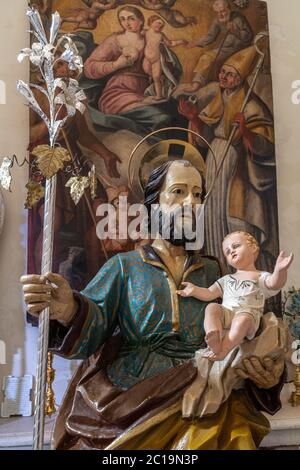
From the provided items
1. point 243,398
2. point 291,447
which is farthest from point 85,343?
point 291,447

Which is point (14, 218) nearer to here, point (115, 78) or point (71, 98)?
point (115, 78)

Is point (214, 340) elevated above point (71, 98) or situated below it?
below

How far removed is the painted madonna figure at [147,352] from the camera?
70.7 inches

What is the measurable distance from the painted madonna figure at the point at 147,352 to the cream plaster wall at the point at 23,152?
1019 millimetres

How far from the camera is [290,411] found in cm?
293

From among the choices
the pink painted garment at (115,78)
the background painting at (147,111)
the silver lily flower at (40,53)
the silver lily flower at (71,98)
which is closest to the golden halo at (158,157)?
the background painting at (147,111)

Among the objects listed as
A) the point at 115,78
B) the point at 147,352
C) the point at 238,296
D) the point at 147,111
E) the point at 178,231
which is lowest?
the point at 147,352

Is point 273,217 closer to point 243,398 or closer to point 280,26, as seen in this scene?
point 280,26

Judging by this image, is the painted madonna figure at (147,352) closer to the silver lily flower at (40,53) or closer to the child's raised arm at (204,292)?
the child's raised arm at (204,292)

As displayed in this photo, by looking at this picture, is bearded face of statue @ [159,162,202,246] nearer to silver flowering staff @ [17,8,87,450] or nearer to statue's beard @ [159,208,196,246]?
statue's beard @ [159,208,196,246]

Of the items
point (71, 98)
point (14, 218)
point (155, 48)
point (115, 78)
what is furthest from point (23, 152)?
point (71, 98)

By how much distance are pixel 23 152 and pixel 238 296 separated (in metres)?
1.87

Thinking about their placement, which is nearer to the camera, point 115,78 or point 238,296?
point 238,296

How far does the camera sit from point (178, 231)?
7.32 feet
